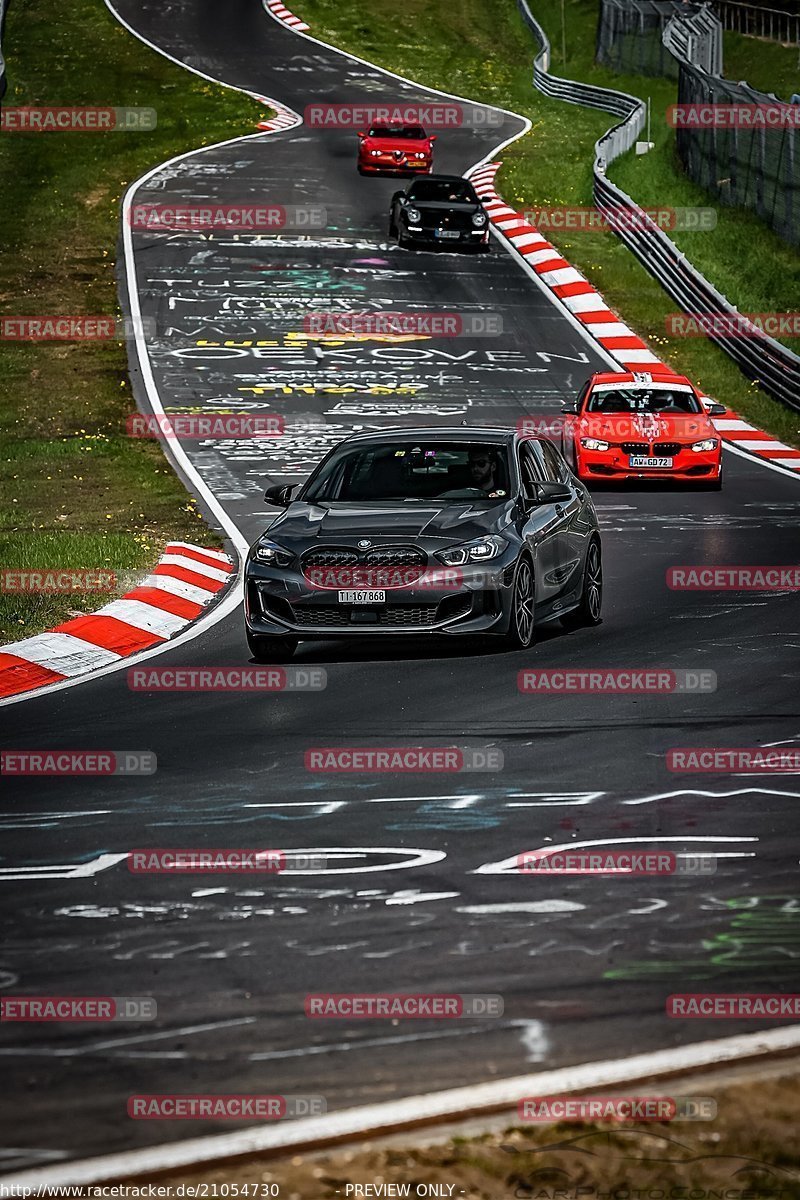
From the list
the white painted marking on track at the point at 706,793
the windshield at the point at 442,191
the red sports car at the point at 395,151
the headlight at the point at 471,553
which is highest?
the red sports car at the point at 395,151

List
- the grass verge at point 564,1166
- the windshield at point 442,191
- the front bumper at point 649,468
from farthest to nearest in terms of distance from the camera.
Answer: the windshield at point 442,191 → the front bumper at point 649,468 → the grass verge at point 564,1166

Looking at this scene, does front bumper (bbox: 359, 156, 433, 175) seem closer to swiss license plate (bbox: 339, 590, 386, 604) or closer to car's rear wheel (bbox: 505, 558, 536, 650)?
car's rear wheel (bbox: 505, 558, 536, 650)

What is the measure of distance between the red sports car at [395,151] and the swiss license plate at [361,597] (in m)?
34.3

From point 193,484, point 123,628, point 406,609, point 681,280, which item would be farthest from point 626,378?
point 406,609

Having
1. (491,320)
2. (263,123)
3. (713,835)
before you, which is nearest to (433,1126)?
(713,835)

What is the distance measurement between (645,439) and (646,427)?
192mm

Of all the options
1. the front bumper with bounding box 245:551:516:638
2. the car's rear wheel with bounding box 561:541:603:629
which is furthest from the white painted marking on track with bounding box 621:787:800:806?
the car's rear wheel with bounding box 561:541:603:629

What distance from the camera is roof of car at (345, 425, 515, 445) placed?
14.4 m

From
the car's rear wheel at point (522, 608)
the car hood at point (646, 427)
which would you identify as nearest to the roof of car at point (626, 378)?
the car hood at point (646, 427)

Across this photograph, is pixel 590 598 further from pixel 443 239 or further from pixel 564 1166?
pixel 443 239

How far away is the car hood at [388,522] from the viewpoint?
1300 centimetres

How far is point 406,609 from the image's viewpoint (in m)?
12.8

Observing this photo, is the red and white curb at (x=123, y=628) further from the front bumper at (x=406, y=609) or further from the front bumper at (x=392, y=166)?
the front bumper at (x=392, y=166)

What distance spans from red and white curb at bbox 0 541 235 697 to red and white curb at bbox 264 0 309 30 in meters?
55.6
